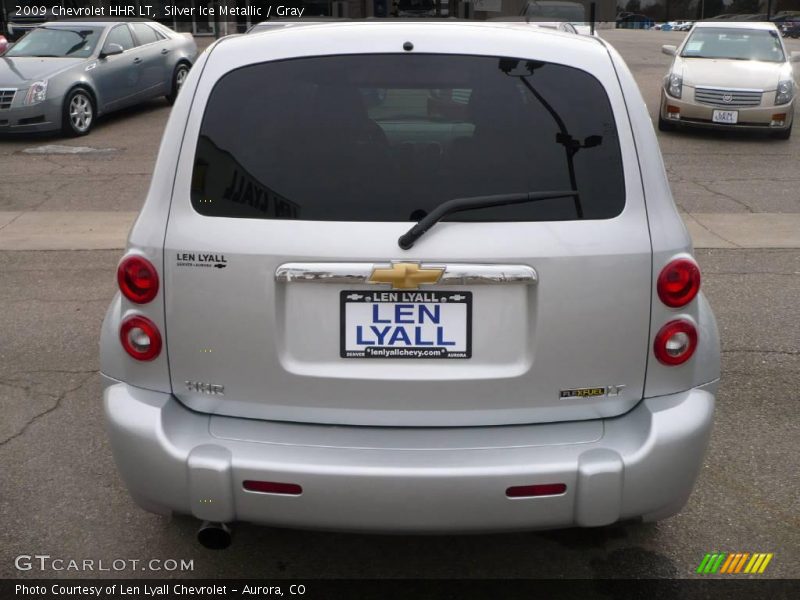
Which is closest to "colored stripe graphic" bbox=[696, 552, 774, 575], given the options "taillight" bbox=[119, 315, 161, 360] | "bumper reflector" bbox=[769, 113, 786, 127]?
"taillight" bbox=[119, 315, 161, 360]

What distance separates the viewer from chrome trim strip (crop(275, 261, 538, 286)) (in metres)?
2.64

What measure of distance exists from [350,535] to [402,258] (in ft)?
4.33

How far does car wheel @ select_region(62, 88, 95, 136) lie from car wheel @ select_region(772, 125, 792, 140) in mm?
9839

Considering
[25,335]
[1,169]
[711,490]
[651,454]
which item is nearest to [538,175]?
[651,454]

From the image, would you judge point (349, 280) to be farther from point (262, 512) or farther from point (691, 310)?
point (691, 310)

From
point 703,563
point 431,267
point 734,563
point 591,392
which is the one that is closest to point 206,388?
point 431,267

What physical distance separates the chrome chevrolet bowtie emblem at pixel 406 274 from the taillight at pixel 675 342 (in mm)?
731

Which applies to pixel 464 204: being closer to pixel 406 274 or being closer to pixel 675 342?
pixel 406 274

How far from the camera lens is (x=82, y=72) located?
13000 mm

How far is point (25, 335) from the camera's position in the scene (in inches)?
224

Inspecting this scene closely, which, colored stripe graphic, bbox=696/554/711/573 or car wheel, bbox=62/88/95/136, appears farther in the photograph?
car wheel, bbox=62/88/95/136

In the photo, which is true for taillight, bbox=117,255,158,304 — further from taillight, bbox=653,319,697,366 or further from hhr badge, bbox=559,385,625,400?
taillight, bbox=653,319,697,366

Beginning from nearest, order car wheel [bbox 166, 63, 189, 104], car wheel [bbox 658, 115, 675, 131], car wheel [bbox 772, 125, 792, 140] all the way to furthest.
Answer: car wheel [bbox 772, 125, 792, 140] → car wheel [bbox 658, 115, 675, 131] → car wheel [bbox 166, 63, 189, 104]

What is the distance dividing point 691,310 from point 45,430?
3099 millimetres
